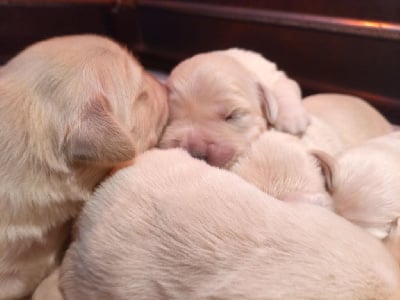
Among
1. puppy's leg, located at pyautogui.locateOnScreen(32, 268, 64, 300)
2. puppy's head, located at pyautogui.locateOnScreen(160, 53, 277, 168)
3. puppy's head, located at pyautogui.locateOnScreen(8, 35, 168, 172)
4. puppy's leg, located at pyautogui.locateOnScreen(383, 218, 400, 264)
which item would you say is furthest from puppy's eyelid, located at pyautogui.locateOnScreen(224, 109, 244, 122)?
puppy's leg, located at pyautogui.locateOnScreen(32, 268, 64, 300)

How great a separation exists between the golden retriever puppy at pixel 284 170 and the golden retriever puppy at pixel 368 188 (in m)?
0.04

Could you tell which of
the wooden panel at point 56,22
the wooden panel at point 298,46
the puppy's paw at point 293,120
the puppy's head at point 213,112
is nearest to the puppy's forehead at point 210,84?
the puppy's head at point 213,112

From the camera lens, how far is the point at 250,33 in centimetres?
330

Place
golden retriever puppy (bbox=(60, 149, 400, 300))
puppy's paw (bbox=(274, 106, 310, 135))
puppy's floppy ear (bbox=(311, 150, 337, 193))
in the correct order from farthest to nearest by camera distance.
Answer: puppy's paw (bbox=(274, 106, 310, 135)), puppy's floppy ear (bbox=(311, 150, 337, 193)), golden retriever puppy (bbox=(60, 149, 400, 300))

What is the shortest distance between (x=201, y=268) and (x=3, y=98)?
752 mm

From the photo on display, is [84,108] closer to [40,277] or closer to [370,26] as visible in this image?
[40,277]

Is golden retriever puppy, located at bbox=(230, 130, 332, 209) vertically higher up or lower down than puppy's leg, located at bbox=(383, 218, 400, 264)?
higher up

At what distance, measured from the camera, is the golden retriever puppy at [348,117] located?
2.07 m

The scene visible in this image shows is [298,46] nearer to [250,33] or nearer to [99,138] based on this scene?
[250,33]

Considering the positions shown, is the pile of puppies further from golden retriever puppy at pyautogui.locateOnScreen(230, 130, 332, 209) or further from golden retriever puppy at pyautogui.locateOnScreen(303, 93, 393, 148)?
golden retriever puppy at pyautogui.locateOnScreen(303, 93, 393, 148)

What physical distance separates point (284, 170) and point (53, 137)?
0.67 meters

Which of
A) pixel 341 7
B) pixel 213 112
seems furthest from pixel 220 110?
pixel 341 7

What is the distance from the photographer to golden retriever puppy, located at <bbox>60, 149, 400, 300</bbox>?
1173 mm

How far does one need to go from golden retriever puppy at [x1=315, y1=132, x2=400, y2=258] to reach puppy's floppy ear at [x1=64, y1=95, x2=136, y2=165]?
0.63 m
